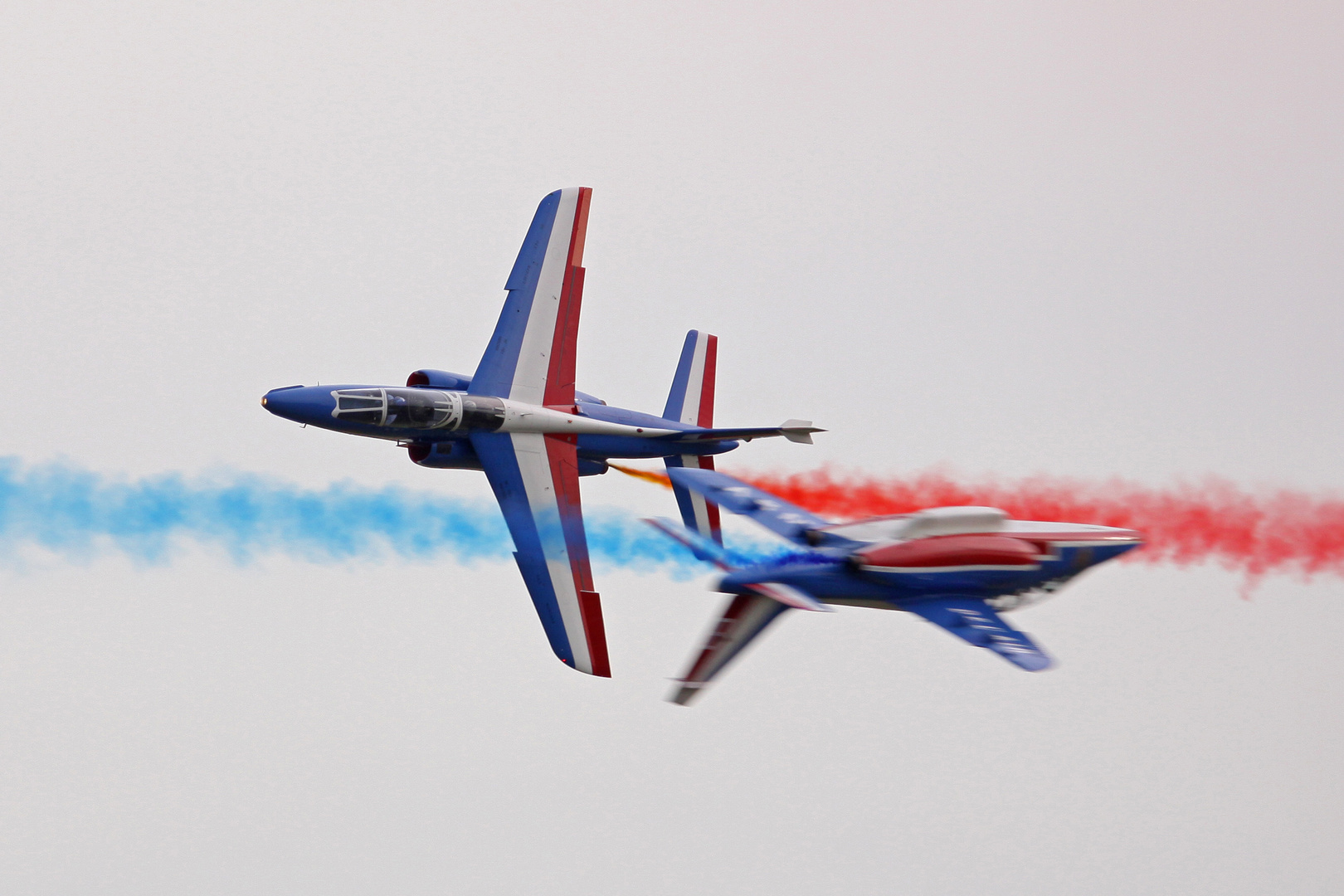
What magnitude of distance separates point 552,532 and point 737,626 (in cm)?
804

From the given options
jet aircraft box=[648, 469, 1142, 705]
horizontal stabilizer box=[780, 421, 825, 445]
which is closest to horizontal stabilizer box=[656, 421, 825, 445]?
horizontal stabilizer box=[780, 421, 825, 445]

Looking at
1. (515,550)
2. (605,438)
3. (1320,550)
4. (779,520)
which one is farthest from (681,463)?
(1320,550)

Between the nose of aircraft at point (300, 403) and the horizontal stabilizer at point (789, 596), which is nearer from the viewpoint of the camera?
the horizontal stabilizer at point (789, 596)

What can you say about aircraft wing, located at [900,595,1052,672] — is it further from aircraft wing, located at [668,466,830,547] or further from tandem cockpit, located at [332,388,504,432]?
tandem cockpit, located at [332,388,504,432]

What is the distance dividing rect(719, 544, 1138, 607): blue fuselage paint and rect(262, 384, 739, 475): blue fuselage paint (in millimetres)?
9204

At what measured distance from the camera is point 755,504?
2728 cm

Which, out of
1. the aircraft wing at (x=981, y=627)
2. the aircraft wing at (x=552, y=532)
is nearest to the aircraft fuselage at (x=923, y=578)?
the aircraft wing at (x=981, y=627)

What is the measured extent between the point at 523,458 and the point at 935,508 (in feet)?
33.6

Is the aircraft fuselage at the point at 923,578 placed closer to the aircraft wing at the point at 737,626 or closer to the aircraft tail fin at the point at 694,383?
the aircraft wing at the point at 737,626

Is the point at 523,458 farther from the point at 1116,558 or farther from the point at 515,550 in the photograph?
the point at 1116,558

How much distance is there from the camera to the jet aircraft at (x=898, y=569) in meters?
25.8

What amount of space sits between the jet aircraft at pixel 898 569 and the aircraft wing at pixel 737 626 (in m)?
0.01

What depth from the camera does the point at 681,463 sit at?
3628cm

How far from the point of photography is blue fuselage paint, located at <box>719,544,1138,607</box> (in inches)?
1024
